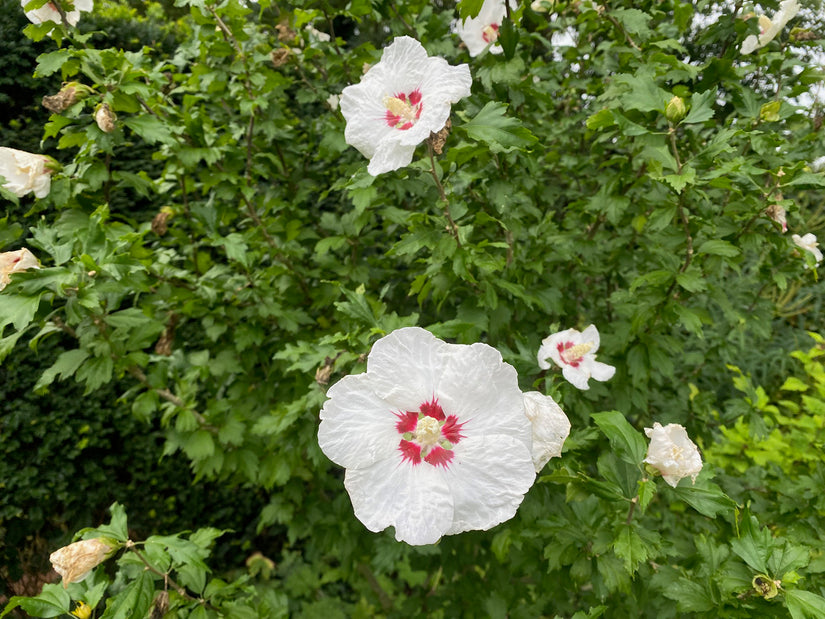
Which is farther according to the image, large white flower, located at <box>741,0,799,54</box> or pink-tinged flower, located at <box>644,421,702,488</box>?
large white flower, located at <box>741,0,799,54</box>

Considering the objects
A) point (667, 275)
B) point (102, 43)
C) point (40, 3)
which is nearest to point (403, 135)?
point (667, 275)

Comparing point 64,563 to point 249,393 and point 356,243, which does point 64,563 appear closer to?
point 249,393

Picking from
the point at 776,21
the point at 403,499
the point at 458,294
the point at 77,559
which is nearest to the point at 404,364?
the point at 403,499

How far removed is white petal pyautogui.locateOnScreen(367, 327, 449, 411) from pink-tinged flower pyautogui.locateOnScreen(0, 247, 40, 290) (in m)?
1.21

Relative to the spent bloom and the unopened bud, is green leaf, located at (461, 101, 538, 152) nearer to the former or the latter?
the unopened bud

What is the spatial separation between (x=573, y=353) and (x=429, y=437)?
79 cm

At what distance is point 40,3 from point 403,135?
138cm

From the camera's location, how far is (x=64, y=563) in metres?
1.26

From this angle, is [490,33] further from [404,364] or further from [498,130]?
[404,364]

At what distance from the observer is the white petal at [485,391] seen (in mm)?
991

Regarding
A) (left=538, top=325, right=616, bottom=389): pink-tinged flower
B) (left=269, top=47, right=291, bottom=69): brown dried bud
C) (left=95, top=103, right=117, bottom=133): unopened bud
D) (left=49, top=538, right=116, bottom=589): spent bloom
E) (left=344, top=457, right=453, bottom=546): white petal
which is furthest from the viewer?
(left=269, top=47, right=291, bottom=69): brown dried bud

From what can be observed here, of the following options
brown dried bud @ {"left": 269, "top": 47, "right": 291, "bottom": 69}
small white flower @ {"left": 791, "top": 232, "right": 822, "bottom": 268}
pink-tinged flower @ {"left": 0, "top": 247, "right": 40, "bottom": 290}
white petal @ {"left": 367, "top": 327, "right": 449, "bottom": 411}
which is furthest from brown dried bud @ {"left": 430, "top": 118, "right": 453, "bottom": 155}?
small white flower @ {"left": 791, "top": 232, "right": 822, "bottom": 268}

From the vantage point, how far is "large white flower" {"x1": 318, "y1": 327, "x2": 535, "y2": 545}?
3.21 ft

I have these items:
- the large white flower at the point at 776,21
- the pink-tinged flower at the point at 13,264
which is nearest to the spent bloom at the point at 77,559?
the pink-tinged flower at the point at 13,264
